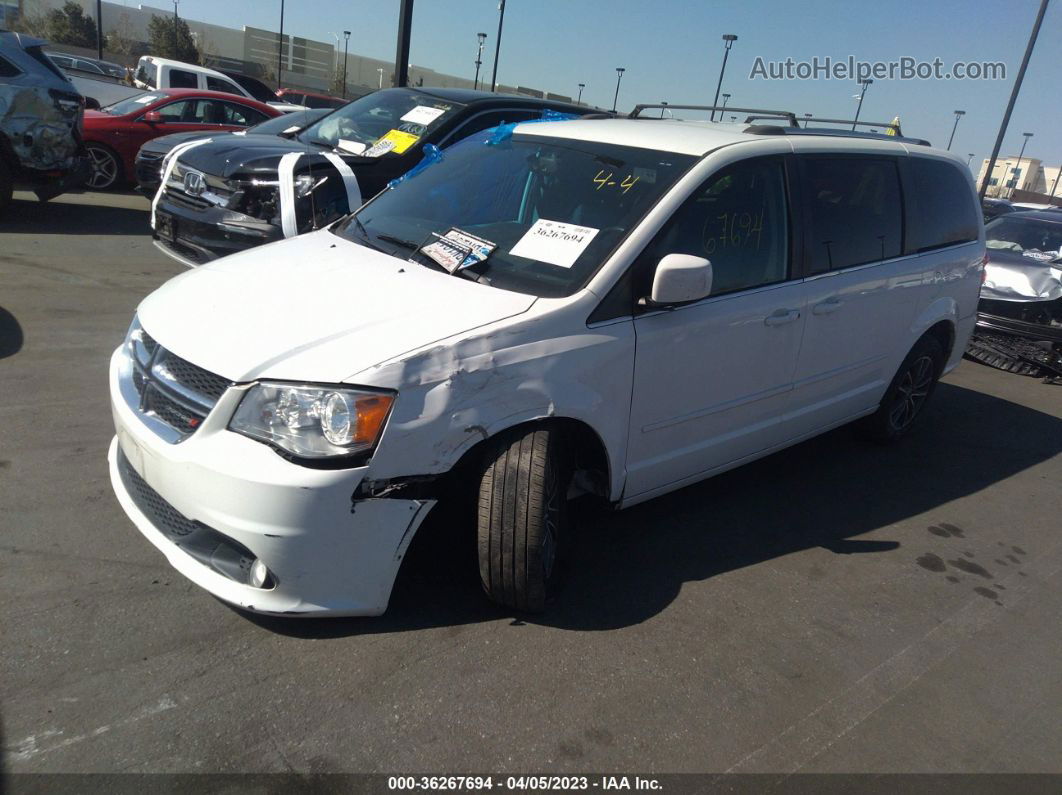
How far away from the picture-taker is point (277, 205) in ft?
19.3

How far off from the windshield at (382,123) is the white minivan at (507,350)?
9.04 feet

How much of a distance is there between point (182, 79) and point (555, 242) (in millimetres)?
14400

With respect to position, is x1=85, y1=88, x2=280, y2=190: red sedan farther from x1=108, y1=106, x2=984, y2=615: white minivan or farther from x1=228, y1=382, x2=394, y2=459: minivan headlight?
x1=228, y1=382, x2=394, y2=459: minivan headlight

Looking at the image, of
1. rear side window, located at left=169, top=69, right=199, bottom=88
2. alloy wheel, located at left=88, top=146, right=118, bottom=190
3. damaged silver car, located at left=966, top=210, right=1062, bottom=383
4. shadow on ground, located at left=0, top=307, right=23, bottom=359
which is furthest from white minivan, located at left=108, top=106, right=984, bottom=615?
rear side window, located at left=169, top=69, right=199, bottom=88

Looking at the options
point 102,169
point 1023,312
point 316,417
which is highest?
point 316,417

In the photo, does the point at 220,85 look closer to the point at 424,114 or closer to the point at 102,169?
the point at 102,169

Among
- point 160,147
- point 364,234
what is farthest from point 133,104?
point 364,234

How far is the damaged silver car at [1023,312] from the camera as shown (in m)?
7.66

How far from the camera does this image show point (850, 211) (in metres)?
4.25

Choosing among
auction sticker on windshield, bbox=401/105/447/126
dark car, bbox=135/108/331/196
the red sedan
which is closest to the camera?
auction sticker on windshield, bbox=401/105/447/126

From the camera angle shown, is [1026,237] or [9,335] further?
[1026,237]

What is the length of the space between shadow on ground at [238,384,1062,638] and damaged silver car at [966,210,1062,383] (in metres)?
1.79

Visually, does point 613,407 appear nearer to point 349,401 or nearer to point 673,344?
point 673,344

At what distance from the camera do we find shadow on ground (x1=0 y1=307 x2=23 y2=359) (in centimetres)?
499
